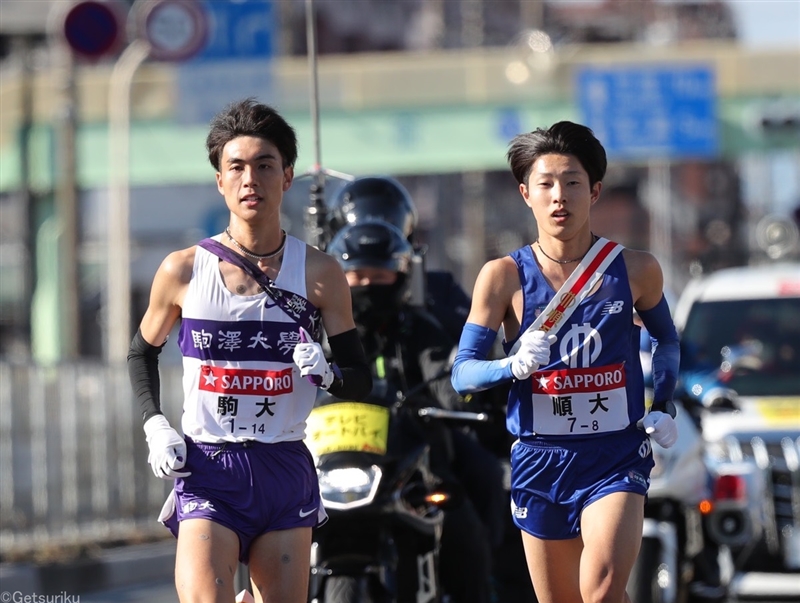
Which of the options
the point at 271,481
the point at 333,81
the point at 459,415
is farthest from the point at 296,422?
the point at 333,81

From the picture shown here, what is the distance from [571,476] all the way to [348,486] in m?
1.02

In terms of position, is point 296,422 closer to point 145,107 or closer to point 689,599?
point 689,599

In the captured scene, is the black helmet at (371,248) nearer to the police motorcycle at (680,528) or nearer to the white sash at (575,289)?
the white sash at (575,289)

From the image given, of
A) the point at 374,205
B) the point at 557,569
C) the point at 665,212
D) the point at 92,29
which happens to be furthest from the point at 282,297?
the point at 665,212

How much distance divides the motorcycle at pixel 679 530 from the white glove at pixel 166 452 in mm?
3709

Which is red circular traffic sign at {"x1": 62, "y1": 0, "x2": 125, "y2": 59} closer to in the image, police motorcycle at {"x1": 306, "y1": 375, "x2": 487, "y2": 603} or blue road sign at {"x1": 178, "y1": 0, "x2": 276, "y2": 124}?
blue road sign at {"x1": 178, "y1": 0, "x2": 276, "y2": 124}

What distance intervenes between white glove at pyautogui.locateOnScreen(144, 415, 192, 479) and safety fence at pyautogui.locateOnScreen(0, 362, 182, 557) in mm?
8173

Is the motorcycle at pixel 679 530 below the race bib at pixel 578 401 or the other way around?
below

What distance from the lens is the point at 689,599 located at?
9234mm

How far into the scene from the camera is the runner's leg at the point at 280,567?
17.3 ft

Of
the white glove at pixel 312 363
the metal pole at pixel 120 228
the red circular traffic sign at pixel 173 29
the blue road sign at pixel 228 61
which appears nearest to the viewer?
the white glove at pixel 312 363

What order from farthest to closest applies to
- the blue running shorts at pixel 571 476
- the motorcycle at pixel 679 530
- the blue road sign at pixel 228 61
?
the blue road sign at pixel 228 61, the motorcycle at pixel 679 530, the blue running shorts at pixel 571 476

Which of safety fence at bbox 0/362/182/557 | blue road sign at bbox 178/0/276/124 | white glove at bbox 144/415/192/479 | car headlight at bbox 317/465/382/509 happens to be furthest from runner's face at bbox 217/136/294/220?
blue road sign at bbox 178/0/276/124

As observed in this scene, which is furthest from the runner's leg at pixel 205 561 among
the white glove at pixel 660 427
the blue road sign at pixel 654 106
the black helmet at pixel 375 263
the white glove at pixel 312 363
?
the blue road sign at pixel 654 106
